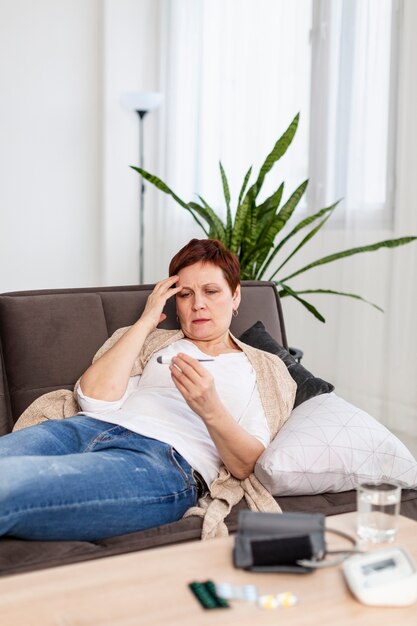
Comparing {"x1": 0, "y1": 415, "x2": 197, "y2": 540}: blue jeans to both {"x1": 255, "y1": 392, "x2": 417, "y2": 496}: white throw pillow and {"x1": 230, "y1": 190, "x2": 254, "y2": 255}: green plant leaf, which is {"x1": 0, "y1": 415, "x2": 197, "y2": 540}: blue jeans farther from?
{"x1": 230, "y1": 190, "x2": 254, "y2": 255}: green plant leaf

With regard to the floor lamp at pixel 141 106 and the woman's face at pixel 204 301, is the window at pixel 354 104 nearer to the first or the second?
the floor lamp at pixel 141 106

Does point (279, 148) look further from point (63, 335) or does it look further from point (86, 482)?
point (86, 482)

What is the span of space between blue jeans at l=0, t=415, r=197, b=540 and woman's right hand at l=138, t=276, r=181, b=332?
0.30 m

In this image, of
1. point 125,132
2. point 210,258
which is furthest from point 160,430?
point 125,132

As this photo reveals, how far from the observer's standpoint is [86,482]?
1.58 meters

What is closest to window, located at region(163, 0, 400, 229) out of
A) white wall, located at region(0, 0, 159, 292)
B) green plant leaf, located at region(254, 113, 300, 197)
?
white wall, located at region(0, 0, 159, 292)

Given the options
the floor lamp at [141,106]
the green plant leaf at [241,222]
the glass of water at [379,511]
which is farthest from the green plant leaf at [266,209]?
the floor lamp at [141,106]

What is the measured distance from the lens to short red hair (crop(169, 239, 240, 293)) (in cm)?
206

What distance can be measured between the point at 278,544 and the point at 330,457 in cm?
67

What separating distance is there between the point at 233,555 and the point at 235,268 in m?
1.04

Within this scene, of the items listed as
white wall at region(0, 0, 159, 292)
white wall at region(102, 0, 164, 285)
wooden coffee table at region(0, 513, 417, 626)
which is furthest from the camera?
white wall at region(102, 0, 164, 285)

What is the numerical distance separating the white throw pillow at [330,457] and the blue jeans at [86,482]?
20cm

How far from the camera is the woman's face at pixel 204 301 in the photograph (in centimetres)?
203

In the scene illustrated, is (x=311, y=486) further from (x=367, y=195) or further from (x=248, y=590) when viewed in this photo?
(x=367, y=195)
